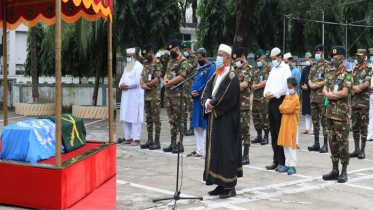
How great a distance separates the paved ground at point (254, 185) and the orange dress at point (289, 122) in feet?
1.74

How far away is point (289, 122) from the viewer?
853 centimetres

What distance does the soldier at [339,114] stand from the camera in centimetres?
809

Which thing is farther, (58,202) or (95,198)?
(95,198)

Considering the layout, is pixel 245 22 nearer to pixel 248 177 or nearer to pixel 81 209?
pixel 248 177

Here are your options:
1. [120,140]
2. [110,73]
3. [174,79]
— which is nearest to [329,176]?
[174,79]

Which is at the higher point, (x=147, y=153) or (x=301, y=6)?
(x=301, y=6)

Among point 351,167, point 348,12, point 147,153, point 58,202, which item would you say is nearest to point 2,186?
point 58,202

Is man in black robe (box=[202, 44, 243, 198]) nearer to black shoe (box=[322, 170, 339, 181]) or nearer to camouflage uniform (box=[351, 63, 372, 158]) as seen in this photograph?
black shoe (box=[322, 170, 339, 181])

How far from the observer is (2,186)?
6410 millimetres

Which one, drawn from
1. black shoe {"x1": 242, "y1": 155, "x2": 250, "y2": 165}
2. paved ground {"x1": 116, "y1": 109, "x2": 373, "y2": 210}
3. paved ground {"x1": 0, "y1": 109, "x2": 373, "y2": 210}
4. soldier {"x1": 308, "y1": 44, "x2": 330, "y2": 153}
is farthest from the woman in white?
soldier {"x1": 308, "y1": 44, "x2": 330, "y2": 153}

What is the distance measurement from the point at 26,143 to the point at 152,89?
15.7 feet

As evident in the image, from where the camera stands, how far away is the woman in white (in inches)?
447

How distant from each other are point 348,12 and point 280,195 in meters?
24.8

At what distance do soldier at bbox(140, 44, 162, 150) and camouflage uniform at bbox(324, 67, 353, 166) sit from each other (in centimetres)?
386
